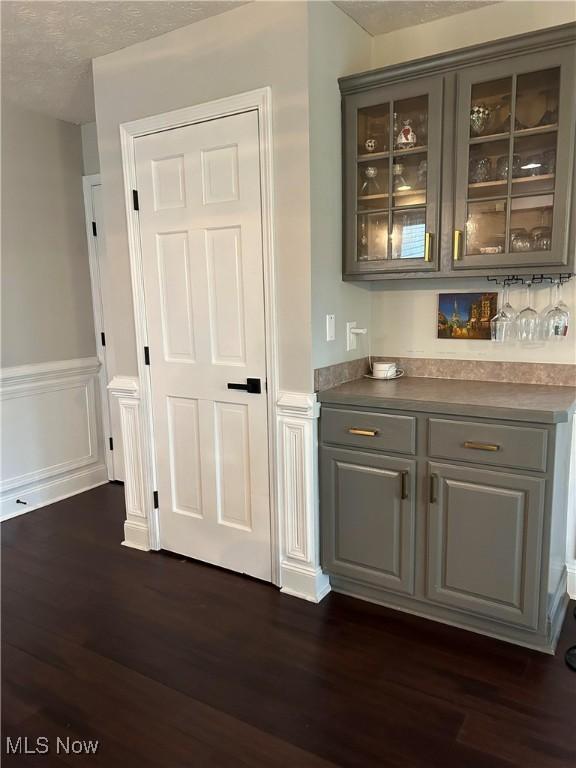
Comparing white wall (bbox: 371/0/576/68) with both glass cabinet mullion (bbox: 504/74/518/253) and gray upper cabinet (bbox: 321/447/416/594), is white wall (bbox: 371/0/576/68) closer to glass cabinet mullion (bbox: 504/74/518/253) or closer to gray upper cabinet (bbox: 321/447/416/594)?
glass cabinet mullion (bbox: 504/74/518/253)

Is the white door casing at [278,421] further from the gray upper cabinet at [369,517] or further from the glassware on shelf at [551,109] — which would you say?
the glassware on shelf at [551,109]

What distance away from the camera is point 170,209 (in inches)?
105

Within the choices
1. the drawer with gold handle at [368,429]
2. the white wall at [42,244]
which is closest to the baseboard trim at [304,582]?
the drawer with gold handle at [368,429]

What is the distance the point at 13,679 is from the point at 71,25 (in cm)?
278

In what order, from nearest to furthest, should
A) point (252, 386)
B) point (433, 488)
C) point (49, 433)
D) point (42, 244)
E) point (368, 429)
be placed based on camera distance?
point (433, 488) → point (368, 429) → point (252, 386) → point (42, 244) → point (49, 433)

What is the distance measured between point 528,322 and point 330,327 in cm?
92

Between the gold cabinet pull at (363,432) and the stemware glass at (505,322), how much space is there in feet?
2.61

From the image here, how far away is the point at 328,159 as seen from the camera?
240cm

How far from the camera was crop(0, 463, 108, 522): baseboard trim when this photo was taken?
3.60 metres

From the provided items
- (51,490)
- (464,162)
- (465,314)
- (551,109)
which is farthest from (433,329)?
(51,490)

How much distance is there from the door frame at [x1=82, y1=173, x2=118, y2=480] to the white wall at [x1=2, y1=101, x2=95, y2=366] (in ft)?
0.13

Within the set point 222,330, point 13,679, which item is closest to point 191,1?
point 222,330

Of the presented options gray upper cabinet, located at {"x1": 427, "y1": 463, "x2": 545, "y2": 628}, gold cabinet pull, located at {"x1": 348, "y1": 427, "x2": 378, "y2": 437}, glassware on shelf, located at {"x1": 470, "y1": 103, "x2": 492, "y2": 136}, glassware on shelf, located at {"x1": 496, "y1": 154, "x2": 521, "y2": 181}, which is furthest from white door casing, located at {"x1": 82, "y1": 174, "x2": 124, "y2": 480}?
glassware on shelf, located at {"x1": 496, "y1": 154, "x2": 521, "y2": 181}

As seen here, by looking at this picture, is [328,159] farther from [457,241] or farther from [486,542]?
[486,542]
